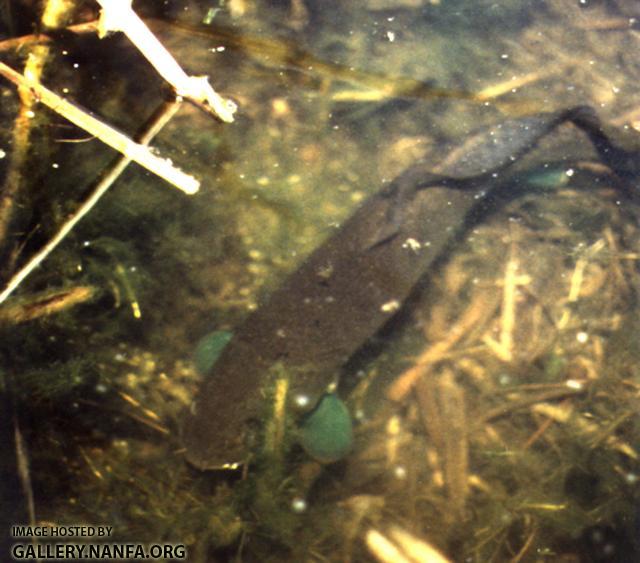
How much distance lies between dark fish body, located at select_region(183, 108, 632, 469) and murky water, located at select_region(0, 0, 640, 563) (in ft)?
0.05

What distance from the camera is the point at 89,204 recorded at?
141 inches

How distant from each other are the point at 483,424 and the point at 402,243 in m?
1.17

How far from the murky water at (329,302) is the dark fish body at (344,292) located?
1cm

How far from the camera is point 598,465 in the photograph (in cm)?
320

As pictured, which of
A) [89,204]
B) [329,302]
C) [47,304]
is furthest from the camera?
[89,204]

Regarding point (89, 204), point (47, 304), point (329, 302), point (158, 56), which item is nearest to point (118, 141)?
point (89, 204)

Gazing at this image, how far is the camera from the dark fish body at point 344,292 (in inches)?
123

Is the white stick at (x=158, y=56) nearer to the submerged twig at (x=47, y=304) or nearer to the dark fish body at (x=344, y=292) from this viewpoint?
the dark fish body at (x=344, y=292)

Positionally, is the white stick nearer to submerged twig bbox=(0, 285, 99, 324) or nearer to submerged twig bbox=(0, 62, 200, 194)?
submerged twig bbox=(0, 62, 200, 194)

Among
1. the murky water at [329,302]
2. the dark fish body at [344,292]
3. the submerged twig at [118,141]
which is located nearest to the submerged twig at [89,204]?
the murky water at [329,302]

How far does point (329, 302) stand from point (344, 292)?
4.3 inches

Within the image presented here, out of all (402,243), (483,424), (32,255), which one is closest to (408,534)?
(483,424)

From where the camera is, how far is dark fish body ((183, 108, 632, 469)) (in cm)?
313

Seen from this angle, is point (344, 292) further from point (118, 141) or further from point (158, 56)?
point (158, 56)
